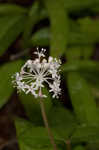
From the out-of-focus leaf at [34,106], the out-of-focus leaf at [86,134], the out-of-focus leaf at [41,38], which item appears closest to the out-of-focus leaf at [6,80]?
the out-of-focus leaf at [34,106]

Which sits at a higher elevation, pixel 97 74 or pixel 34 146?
pixel 97 74

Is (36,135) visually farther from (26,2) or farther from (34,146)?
(26,2)

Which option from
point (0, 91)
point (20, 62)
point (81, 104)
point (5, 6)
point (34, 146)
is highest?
point (5, 6)

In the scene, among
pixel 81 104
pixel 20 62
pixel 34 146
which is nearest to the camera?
pixel 34 146

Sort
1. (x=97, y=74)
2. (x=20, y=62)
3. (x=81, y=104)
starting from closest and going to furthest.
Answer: (x=81, y=104)
(x=20, y=62)
(x=97, y=74)

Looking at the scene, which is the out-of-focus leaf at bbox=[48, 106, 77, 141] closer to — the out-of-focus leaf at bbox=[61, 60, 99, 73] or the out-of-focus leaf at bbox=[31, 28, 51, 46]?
the out-of-focus leaf at bbox=[61, 60, 99, 73]

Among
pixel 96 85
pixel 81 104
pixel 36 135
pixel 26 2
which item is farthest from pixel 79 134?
pixel 26 2
